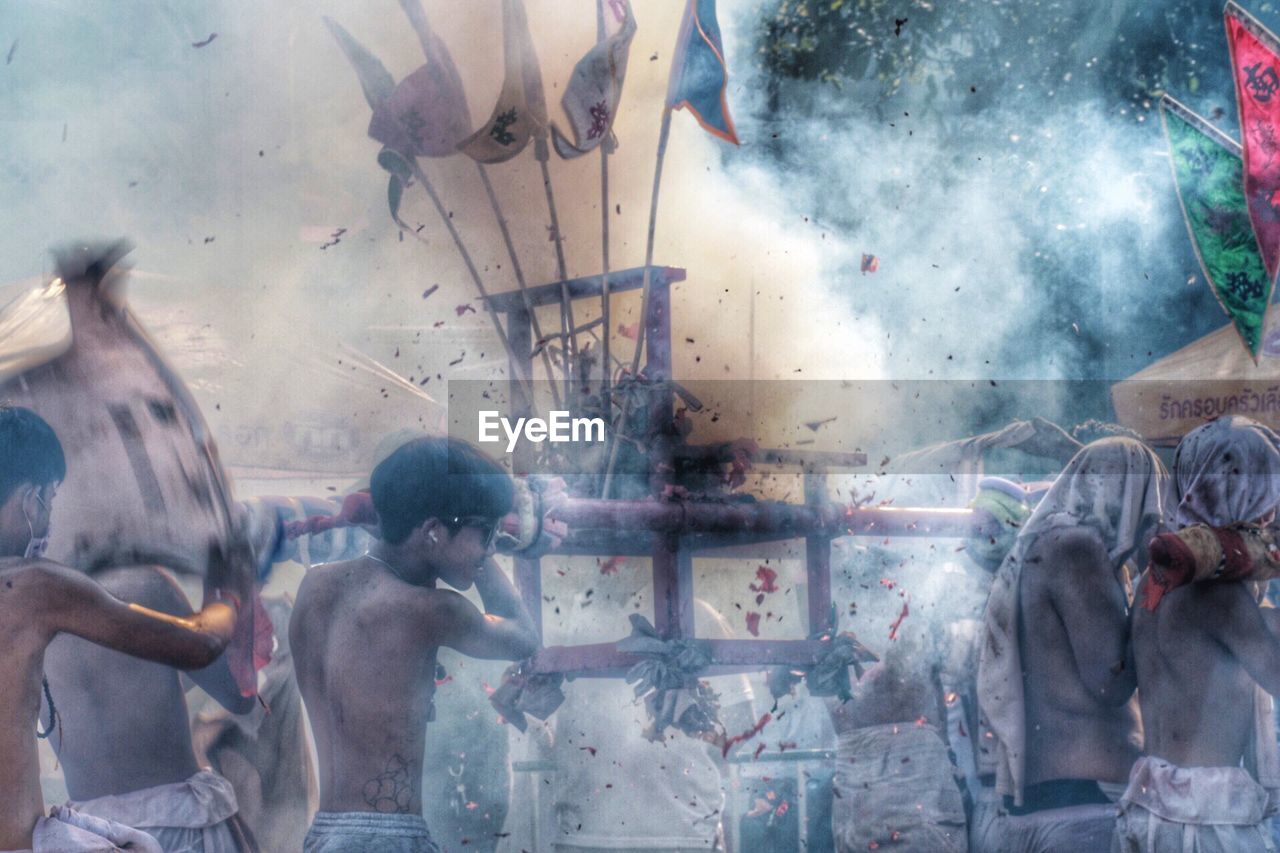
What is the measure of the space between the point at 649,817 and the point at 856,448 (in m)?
1.35

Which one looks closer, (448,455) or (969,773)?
(448,455)

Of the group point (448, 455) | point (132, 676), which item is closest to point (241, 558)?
point (132, 676)

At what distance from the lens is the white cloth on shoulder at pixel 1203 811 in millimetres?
3664

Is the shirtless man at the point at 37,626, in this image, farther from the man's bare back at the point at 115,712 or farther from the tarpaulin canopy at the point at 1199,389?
the tarpaulin canopy at the point at 1199,389

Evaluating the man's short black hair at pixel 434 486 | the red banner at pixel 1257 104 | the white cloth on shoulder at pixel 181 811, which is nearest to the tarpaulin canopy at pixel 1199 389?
the red banner at pixel 1257 104

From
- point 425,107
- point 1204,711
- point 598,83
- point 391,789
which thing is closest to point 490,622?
point 391,789

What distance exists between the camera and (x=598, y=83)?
3.79 meters

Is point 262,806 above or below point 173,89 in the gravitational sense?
below

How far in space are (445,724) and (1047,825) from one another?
1.94 metres

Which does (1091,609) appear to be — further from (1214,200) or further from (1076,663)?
(1214,200)

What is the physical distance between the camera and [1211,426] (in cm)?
400

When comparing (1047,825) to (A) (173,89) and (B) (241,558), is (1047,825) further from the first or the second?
(A) (173,89)

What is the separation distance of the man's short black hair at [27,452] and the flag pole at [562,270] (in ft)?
4.93

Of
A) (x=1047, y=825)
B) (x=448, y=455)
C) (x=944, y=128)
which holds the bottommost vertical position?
(x=1047, y=825)
